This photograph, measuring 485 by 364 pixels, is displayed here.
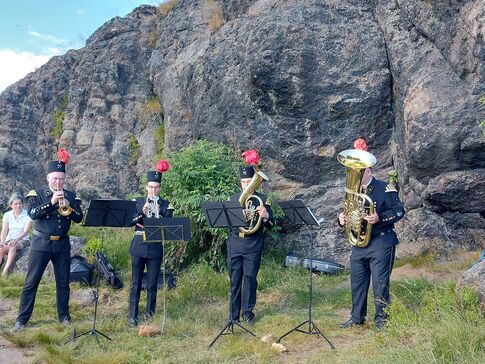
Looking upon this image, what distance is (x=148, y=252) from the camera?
24.5 ft

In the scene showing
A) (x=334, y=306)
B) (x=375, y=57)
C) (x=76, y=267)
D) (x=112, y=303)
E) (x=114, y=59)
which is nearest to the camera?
(x=334, y=306)

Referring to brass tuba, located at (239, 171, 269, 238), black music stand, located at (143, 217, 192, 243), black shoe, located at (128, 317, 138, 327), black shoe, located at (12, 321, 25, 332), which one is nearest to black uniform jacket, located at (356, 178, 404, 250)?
brass tuba, located at (239, 171, 269, 238)

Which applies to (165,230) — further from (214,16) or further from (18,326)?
(214,16)

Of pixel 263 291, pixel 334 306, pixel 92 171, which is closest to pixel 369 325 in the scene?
pixel 334 306

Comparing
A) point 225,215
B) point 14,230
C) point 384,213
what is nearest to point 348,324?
point 384,213

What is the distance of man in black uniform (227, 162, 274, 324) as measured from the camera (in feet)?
23.7

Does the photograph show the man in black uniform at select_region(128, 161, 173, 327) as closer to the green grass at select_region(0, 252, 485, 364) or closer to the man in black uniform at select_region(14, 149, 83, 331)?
the green grass at select_region(0, 252, 485, 364)

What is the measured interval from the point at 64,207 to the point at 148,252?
50.3 inches

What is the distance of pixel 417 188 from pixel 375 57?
3.11 meters

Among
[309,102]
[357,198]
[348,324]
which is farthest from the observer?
[309,102]

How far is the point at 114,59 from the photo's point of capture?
1641 centimetres

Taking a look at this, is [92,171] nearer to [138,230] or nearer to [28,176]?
[28,176]

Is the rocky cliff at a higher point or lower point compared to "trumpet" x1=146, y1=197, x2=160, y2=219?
higher

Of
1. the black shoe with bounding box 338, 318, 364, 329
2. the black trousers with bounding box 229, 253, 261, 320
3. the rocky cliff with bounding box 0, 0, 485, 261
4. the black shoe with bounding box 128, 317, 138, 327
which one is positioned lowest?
the black shoe with bounding box 128, 317, 138, 327
